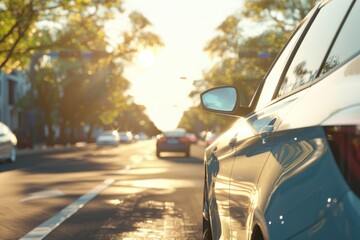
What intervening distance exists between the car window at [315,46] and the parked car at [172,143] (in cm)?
3266

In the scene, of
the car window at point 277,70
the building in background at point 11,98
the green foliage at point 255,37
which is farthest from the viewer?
the building in background at point 11,98

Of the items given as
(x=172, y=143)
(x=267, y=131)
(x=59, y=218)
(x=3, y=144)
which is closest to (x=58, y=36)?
(x=172, y=143)

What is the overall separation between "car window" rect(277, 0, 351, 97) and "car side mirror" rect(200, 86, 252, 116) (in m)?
0.94

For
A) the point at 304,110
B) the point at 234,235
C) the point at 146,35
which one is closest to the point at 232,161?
the point at 234,235

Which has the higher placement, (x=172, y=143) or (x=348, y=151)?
(x=348, y=151)

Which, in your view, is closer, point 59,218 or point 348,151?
point 348,151

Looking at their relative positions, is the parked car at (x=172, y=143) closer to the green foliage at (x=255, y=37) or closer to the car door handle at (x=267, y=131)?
the green foliage at (x=255, y=37)

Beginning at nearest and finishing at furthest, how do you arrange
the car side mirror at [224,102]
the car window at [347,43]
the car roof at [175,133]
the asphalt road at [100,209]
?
the car window at [347,43] → the car side mirror at [224,102] → the asphalt road at [100,209] → the car roof at [175,133]

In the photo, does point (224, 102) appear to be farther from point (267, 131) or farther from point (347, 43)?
point (347, 43)

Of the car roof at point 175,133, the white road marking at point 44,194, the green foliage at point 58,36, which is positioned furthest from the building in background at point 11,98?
the white road marking at point 44,194

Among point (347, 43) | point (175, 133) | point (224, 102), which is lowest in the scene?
point (175, 133)

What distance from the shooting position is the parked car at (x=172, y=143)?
36312 millimetres

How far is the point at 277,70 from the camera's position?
A: 4113 mm

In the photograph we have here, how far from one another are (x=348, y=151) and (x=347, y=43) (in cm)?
67
